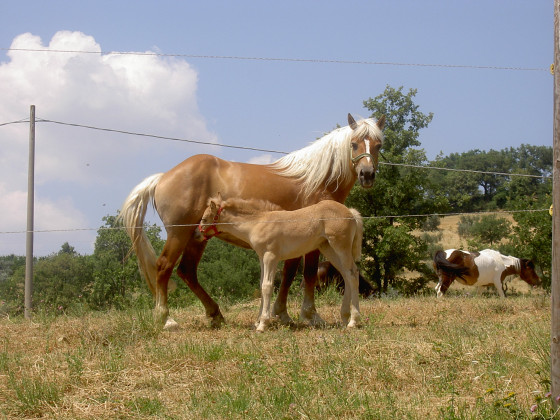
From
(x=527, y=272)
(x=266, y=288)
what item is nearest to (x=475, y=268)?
(x=527, y=272)

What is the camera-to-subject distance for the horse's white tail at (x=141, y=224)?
8.38m

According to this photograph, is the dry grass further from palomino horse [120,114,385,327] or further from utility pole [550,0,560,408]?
palomino horse [120,114,385,327]

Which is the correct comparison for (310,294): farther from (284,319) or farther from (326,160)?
(326,160)

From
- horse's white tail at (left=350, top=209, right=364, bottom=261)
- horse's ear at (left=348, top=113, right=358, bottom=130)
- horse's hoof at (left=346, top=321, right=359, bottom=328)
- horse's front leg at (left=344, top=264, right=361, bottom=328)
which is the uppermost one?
horse's ear at (left=348, top=113, right=358, bottom=130)

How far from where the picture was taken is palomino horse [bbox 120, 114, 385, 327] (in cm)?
801

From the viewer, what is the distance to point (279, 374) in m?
4.85

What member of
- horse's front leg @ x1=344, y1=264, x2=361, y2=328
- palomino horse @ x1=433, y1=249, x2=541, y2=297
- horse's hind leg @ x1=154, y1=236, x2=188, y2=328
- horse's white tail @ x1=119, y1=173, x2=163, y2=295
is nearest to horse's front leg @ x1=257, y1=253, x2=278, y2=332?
horse's front leg @ x1=344, y1=264, x2=361, y2=328

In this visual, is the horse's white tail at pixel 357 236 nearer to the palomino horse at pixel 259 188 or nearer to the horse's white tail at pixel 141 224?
the palomino horse at pixel 259 188

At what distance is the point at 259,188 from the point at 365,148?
155cm

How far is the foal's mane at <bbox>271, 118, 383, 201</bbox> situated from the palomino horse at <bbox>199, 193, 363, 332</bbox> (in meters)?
0.56

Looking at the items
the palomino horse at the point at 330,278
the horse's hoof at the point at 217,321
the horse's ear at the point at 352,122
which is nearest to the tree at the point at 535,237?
the palomino horse at the point at 330,278

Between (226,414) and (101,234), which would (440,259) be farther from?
(101,234)

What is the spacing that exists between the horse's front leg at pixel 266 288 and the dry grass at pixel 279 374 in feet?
0.79

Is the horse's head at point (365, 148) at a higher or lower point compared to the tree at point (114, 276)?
higher
